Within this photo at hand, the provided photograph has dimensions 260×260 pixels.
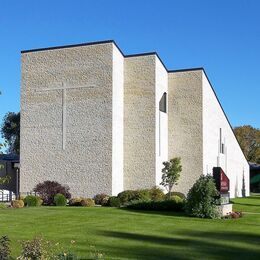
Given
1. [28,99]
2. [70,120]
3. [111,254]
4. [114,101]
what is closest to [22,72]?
[28,99]

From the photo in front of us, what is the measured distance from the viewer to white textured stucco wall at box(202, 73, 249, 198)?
43250mm

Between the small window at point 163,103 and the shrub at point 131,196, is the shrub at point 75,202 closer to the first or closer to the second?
the shrub at point 131,196

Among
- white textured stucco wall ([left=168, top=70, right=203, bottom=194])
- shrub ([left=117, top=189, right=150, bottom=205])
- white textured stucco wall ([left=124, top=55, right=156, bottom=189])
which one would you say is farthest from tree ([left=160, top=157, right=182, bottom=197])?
shrub ([left=117, top=189, right=150, bottom=205])

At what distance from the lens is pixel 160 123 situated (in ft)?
132

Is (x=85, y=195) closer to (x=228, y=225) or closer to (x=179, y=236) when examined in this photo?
(x=228, y=225)

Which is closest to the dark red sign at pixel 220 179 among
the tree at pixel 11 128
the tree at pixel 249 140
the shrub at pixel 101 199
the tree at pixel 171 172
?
the shrub at pixel 101 199

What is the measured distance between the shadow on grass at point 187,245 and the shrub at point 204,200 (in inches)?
207

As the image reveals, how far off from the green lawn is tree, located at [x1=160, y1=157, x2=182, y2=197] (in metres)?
13.5

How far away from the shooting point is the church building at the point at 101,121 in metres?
37.6

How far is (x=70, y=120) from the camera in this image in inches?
1526

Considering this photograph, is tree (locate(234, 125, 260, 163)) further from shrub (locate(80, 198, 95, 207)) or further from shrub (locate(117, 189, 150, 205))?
shrub (locate(80, 198, 95, 207))

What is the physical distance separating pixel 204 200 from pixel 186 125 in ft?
61.3

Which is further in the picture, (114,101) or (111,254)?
(114,101)

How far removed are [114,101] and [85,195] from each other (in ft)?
24.3
